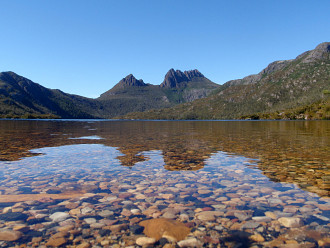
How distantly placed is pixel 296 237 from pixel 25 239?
248 inches

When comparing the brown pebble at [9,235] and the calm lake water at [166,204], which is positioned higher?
the brown pebble at [9,235]

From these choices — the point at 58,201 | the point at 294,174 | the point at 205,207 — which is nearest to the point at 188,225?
the point at 205,207

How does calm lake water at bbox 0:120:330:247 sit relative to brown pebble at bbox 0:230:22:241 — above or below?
below

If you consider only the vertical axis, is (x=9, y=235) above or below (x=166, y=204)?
above

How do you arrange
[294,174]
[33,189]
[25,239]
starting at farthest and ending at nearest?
[294,174] < [33,189] < [25,239]

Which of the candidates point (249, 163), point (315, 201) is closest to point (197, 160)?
point (249, 163)

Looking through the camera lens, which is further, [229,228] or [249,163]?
[249,163]

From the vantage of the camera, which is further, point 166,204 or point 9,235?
point 166,204

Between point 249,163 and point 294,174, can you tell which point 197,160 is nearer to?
point 249,163

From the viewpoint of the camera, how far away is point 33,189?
8.80m

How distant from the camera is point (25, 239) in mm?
4984

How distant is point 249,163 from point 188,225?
971 cm

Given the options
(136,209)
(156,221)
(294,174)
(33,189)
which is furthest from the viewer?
(294,174)

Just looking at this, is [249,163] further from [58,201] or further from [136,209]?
[58,201]
